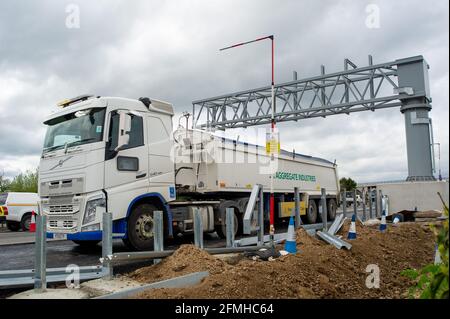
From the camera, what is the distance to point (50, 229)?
8445 millimetres

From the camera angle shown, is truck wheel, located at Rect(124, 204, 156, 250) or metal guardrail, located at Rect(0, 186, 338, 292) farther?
truck wheel, located at Rect(124, 204, 156, 250)

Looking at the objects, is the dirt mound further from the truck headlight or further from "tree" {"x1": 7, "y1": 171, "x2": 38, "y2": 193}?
"tree" {"x1": 7, "y1": 171, "x2": 38, "y2": 193}

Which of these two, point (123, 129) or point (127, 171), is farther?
point (127, 171)

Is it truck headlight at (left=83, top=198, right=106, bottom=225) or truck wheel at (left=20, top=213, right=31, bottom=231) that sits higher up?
truck headlight at (left=83, top=198, right=106, bottom=225)

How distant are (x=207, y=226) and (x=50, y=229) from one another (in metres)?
3.75

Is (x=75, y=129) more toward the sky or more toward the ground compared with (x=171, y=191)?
more toward the sky

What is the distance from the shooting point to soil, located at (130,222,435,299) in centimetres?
489

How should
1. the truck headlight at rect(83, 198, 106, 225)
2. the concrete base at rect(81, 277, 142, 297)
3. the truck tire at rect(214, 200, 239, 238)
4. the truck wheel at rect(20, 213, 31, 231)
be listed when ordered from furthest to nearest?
the truck wheel at rect(20, 213, 31, 231), the truck tire at rect(214, 200, 239, 238), the truck headlight at rect(83, 198, 106, 225), the concrete base at rect(81, 277, 142, 297)

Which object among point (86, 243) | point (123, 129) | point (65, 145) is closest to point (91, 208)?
point (65, 145)

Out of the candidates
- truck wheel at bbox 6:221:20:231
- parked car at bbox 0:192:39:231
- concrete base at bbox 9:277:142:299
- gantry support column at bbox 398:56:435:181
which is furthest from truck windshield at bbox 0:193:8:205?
gantry support column at bbox 398:56:435:181

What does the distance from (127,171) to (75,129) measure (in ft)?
4.62

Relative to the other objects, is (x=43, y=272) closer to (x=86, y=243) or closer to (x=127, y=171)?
(x=127, y=171)

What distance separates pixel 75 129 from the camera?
8.62 meters

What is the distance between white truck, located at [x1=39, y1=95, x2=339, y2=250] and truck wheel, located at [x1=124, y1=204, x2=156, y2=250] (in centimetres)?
2
